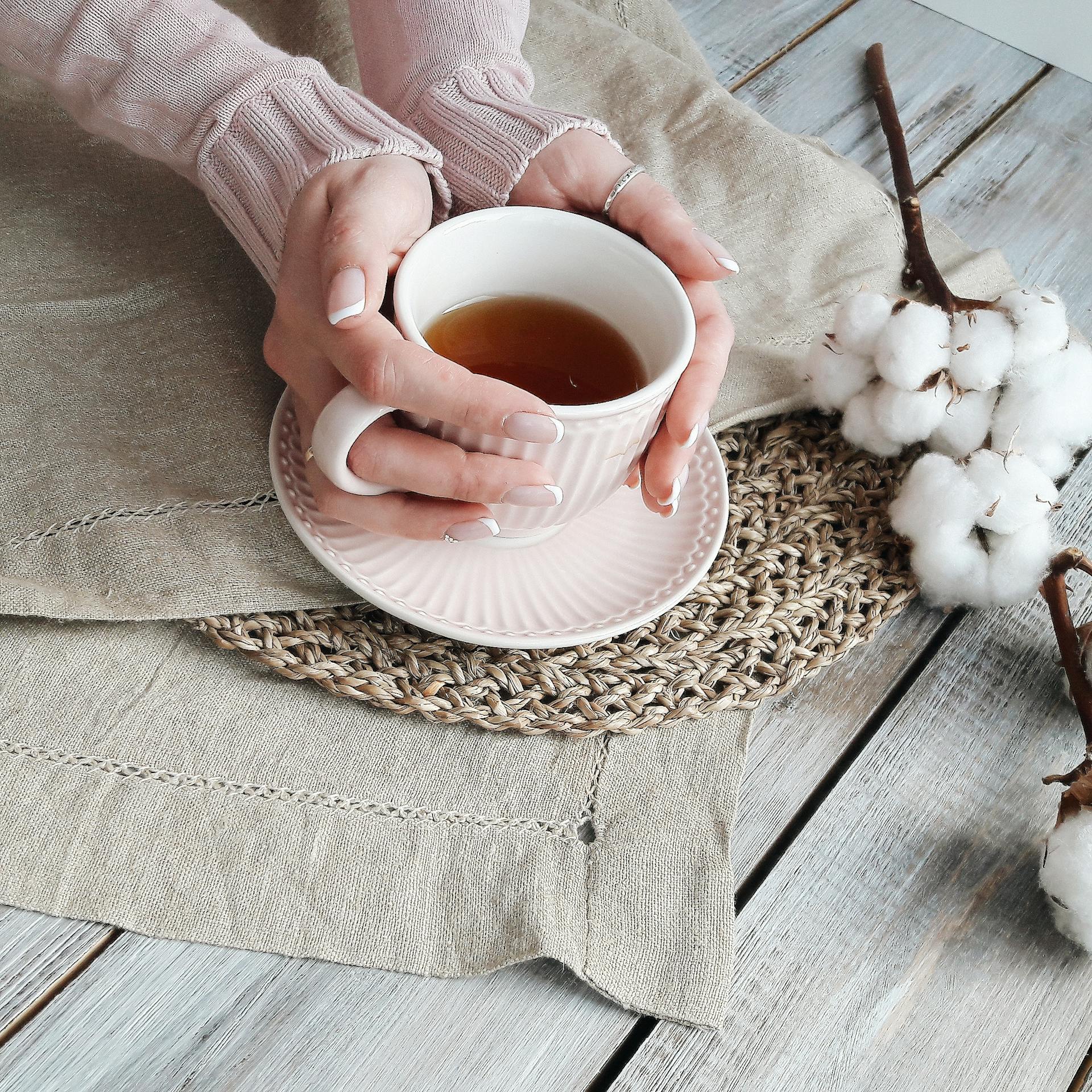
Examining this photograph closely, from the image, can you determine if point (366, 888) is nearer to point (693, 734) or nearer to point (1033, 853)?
point (693, 734)

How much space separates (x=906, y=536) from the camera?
68 cm

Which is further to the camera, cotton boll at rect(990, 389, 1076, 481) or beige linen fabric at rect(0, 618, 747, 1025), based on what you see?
cotton boll at rect(990, 389, 1076, 481)

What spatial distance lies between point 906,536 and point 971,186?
515 mm

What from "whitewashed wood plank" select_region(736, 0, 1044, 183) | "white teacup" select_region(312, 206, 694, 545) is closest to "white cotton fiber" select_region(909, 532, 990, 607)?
"white teacup" select_region(312, 206, 694, 545)

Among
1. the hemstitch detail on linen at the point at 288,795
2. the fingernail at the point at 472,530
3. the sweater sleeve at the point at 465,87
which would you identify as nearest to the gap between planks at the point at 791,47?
the sweater sleeve at the point at 465,87

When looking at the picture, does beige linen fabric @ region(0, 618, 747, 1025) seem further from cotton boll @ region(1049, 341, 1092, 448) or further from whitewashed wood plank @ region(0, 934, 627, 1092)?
cotton boll @ region(1049, 341, 1092, 448)

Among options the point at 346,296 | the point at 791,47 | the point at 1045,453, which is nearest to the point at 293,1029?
the point at 346,296

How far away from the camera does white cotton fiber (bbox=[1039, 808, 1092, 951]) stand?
1.75 ft

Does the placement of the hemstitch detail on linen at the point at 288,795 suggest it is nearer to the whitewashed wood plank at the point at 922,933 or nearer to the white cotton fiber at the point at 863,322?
the whitewashed wood plank at the point at 922,933

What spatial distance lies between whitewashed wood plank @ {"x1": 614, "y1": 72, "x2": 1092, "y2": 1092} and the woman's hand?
0.23 meters

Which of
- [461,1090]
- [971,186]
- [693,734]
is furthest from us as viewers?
[971,186]

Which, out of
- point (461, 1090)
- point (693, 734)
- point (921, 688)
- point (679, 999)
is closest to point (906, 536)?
point (921, 688)

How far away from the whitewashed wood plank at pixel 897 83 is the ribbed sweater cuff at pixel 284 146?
0.56m

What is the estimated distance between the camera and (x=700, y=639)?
65 cm
